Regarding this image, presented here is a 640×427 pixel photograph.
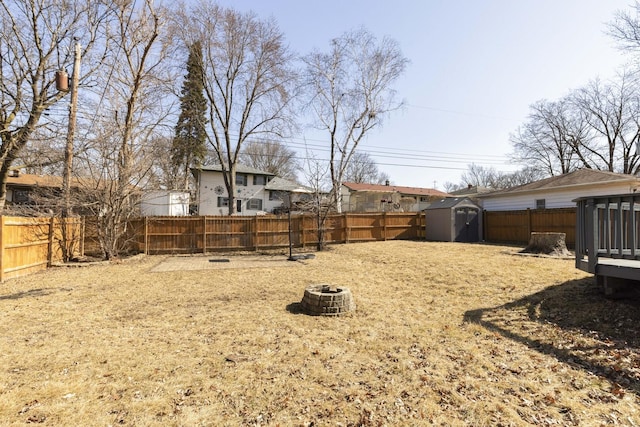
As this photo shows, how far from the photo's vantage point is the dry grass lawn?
262 centimetres

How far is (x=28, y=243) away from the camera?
28.0 feet

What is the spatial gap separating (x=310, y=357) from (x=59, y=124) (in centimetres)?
1376

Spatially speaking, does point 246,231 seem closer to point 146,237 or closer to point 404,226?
point 146,237

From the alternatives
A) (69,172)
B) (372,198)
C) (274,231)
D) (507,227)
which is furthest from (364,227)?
(372,198)

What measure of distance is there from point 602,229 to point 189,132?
90.9 ft

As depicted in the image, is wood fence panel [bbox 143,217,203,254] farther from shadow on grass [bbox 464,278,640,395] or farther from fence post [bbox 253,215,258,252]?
shadow on grass [bbox 464,278,640,395]

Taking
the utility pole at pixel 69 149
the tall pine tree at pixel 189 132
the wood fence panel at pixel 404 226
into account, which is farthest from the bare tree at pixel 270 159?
the utility pole at pixel 69 149

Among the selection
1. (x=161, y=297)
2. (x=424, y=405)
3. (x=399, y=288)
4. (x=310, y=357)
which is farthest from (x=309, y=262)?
(x=424, y=405)

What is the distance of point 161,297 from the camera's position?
6203 millimetres

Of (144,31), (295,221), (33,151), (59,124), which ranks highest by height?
(144,31)

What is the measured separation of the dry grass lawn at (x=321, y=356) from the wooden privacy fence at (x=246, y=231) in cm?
623

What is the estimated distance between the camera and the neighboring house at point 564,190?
14.5 m

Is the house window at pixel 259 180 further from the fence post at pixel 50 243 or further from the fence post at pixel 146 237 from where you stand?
the fence post at pixel 50 243

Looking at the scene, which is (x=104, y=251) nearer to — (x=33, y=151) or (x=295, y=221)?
(x=33, y=151)
